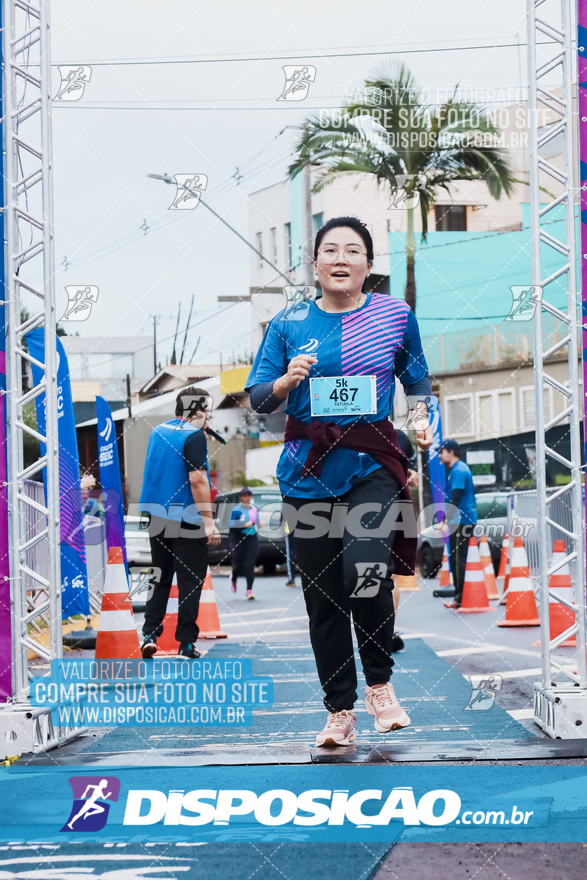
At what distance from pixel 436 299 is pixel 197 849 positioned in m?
24.4

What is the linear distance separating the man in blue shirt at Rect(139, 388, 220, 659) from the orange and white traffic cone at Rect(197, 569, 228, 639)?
87.3 inches

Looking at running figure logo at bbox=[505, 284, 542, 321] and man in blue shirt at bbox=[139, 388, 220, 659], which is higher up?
running figure logo at bbox=[505, 284, 542, 321]

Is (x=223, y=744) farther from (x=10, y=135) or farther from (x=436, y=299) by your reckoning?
(x=436, y=299)

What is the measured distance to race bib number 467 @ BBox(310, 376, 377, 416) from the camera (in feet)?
11.8

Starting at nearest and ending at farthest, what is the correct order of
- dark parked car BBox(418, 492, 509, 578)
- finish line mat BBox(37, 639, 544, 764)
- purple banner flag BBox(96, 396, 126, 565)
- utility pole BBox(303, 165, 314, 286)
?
finish line mat BBox(37, 639, 544, 764) → purple banner flag BBox(96, 396, 126, 565) → dark parked car BBox(418, 492, 509, 578) → utility pole BBox(303, 165, 314, 286)

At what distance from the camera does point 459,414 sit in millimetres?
26578

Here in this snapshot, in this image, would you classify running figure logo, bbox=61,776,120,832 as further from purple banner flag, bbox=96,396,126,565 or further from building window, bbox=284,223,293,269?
building window, bbox=284,223,293,269

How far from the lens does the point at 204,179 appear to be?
191 inches

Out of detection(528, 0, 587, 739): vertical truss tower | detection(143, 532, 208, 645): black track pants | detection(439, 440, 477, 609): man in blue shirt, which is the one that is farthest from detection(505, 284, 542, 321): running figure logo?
detection(439, 440, 477, 609): man in blue shirt

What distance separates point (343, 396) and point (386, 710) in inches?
45.4

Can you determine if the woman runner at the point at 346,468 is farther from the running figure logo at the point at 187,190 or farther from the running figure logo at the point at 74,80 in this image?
the running figure logo at the point at 74,80

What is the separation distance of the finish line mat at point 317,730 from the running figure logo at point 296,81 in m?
2.95

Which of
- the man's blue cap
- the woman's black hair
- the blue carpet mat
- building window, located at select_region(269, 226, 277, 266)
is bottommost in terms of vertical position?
the blue carpet mat

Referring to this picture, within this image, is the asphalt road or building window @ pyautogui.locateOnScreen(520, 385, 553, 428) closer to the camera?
the asphalt road
